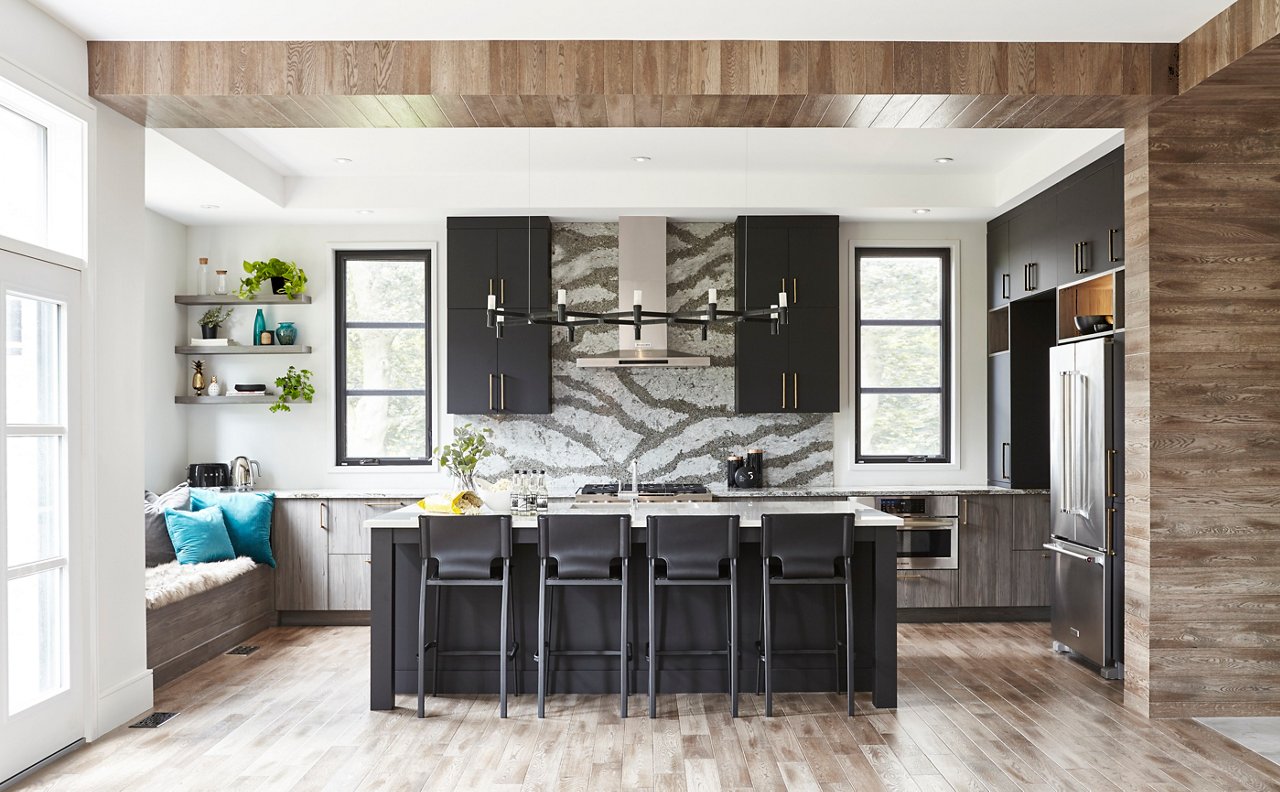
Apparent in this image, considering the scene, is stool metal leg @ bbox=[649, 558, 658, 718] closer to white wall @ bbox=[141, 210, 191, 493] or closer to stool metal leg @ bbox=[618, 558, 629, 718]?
stool metal leg @ bbox=[618, 558, 629, 718]

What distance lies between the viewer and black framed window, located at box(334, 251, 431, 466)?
6.80 meters

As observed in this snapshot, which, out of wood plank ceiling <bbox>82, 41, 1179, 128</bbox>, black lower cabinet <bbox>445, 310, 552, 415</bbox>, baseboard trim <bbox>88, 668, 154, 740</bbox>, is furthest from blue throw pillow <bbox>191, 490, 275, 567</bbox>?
wood plank ceiling <bbox>82, 41, 1179, 128</bbox>

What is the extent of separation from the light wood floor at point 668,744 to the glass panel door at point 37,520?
0.74 feet

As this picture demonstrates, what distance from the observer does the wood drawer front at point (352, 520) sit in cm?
619

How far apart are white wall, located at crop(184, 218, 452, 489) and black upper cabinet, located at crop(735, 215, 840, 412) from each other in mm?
2235

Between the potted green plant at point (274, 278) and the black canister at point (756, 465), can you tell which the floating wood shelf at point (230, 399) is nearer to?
the potted green plant at point (274, 278)

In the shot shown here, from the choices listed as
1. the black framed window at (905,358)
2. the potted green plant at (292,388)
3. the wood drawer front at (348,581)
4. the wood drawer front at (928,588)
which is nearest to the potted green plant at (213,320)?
the potted green plant at (292,388)

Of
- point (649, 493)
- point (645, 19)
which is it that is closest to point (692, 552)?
point (649, 493)

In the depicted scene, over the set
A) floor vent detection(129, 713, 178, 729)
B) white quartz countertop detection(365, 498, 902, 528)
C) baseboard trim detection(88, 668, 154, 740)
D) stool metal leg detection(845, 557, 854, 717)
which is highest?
white quartz countertop detection(365, 498, 902, 528)

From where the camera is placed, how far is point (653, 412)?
22.1 ft

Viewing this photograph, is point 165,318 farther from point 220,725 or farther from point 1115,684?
point 1115,684

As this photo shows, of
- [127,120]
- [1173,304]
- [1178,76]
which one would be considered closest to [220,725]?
[127,120]

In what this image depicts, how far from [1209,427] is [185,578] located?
206 inches

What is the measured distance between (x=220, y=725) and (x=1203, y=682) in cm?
436
